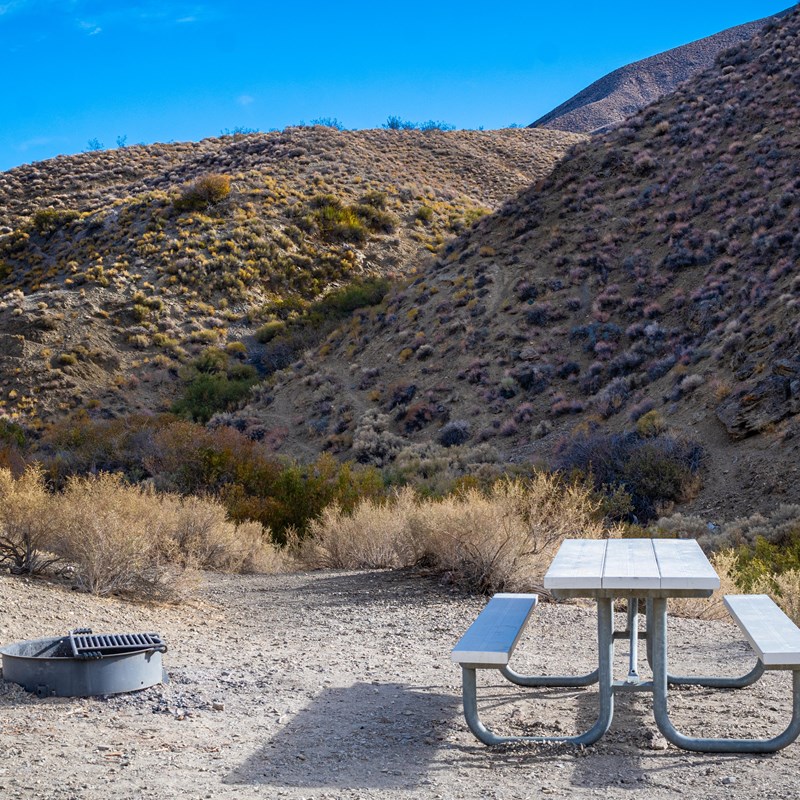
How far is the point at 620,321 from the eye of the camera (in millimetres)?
25172

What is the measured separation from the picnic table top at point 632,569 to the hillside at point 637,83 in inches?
3313

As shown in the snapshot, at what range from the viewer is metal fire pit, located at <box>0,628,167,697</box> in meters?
5.25

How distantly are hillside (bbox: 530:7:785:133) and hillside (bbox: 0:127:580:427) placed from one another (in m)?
34.2

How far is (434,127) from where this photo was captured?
6072 centimetres

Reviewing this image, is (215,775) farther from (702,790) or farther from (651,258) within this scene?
(651,258)

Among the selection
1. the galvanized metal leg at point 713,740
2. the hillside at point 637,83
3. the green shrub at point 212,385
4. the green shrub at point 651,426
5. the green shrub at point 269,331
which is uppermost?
the hillside at point 637,83

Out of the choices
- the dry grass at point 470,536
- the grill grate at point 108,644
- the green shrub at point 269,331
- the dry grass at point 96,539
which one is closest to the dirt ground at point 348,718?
the grill grate at point 108,644

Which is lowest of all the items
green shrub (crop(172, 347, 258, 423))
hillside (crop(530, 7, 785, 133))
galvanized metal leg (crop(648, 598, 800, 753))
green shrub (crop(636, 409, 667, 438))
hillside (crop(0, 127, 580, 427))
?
galvanized metal leg (crop(648, 598, 800, 753))

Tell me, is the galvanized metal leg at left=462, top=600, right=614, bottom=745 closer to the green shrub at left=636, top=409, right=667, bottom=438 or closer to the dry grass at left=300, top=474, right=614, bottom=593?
the dry grass at left=300, top=474, right=614, bottom=593

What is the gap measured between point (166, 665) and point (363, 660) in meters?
1.38

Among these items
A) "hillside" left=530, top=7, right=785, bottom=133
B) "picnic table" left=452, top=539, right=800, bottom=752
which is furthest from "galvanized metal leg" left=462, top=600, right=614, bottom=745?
"hillside" left=530, top=7, right=785, bottom=133

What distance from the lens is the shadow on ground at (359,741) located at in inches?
163

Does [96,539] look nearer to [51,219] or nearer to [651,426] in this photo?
[651,426]

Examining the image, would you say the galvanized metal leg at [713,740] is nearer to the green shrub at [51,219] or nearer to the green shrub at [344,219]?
the green shrub at [344,219]
